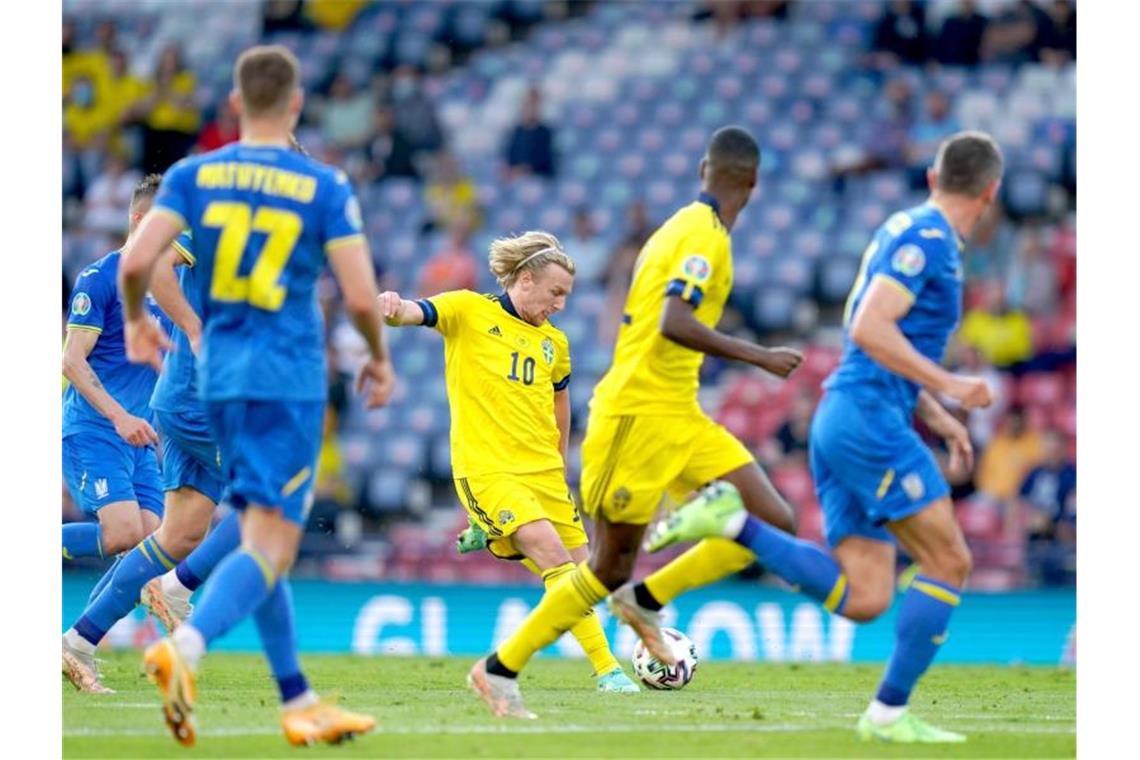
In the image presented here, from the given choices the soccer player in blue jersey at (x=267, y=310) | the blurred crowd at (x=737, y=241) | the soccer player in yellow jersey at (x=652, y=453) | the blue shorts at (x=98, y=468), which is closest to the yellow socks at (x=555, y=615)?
the soccer player in yellow jersey at (x=652, y=453)

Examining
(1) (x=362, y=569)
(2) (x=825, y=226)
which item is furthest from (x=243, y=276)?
(2) (x=825, y=226)

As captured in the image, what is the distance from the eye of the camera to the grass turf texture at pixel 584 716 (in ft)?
21.8

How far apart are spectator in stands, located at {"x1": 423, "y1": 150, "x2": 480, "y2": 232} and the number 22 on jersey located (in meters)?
13.3

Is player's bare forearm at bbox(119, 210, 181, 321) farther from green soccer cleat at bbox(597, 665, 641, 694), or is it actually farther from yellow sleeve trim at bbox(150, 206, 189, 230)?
green soccer cleat at bbox(597, 665, 641, 694)

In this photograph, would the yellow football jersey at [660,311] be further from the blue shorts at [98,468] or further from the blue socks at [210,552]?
the blue shorts at [98,468]

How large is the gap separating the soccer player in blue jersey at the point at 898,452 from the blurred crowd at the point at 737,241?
25.8 ft

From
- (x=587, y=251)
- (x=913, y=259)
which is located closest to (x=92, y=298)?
(x=913, y=259)

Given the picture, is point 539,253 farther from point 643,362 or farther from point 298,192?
point 298,192

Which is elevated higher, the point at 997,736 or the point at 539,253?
the point at 539,253

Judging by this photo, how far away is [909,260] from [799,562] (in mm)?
1375

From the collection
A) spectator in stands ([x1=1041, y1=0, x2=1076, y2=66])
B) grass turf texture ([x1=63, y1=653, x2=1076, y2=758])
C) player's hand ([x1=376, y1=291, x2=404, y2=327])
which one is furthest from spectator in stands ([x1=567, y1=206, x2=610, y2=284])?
player's hand ([x1=376, y1=291, x2=404, y2=327])

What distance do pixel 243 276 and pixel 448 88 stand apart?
15.0 metres

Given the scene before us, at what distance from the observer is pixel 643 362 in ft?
24.7

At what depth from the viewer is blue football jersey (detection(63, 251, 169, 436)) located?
9.34 meters
